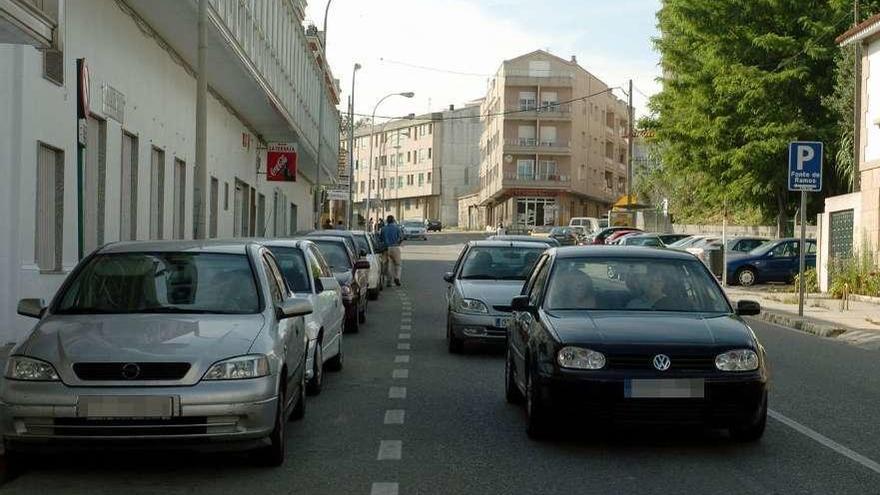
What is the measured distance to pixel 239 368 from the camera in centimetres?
698

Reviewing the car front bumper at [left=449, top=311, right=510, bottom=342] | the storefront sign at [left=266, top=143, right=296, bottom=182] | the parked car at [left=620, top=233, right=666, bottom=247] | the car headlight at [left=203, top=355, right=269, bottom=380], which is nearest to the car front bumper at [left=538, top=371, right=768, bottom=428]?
the car headlight at [left=203, top=355, right=269, bottom=380]

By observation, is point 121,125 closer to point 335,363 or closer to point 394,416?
point 335,363

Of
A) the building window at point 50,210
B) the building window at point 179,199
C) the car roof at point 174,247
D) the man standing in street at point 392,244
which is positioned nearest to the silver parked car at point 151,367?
the car roof at point 174,247

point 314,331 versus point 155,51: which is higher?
point 155,51

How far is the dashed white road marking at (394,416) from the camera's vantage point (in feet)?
30.0

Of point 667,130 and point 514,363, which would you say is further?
point 667,130

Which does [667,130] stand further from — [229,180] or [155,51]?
[155,51]

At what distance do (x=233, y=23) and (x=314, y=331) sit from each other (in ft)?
43.2

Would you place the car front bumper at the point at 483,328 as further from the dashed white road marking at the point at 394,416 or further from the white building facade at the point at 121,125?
the white building facade at the point at 121,125

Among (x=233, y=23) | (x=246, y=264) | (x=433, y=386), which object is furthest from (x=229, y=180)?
(x=246, y=264)

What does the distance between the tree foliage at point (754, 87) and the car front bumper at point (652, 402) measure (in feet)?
109

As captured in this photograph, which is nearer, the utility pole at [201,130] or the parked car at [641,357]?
the parked car at [641,357]

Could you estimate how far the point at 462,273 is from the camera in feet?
51.4

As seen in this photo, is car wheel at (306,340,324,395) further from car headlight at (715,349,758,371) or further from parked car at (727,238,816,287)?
parked car at (727,238,816,287)
